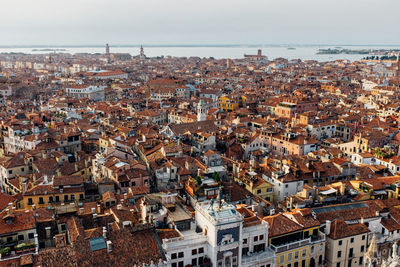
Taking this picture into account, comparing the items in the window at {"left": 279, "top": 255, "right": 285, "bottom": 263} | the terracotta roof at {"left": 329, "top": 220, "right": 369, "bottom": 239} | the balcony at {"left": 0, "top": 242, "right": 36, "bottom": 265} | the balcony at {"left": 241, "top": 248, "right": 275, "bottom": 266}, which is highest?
the balcony at {"left": 0, "top": 242, "right": 36, "bottom": 265}

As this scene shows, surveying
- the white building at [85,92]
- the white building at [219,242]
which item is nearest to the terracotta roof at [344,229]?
the white building at [219,242]

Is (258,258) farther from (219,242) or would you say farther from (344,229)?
(344,229)

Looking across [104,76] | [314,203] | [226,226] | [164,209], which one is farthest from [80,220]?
[104,76]

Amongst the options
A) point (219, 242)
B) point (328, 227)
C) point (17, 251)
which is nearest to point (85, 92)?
point (17, 251)

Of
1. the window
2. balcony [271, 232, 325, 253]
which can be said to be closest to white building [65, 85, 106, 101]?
balcony [271, 232, 325, 253]

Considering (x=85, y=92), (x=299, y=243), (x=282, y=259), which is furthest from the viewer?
(x=85, y=92)

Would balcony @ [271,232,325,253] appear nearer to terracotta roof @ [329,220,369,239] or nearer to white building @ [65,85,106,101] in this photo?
terracotta roof @ [329,220,369,239]

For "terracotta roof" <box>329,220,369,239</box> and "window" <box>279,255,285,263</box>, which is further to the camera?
"terracotta roof" <box>329,220,369,239</box>

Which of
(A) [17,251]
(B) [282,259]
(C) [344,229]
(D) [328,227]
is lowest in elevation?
(B) [282,259]

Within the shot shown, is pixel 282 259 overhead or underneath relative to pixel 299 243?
underneath

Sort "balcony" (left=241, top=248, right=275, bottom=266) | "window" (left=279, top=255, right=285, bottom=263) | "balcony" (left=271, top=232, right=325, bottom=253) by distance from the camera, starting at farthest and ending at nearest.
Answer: "window" (left=279, top=255, right=285, bottom=263), "balcony" (left=271, top=232, right=325, bottom=253), "balcony" (left=241, top=248, right=275, bottom=266)

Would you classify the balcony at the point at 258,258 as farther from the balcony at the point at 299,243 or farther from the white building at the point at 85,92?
the white building at the point at 85,92

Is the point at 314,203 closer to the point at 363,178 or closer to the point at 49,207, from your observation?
the point at 363,178
